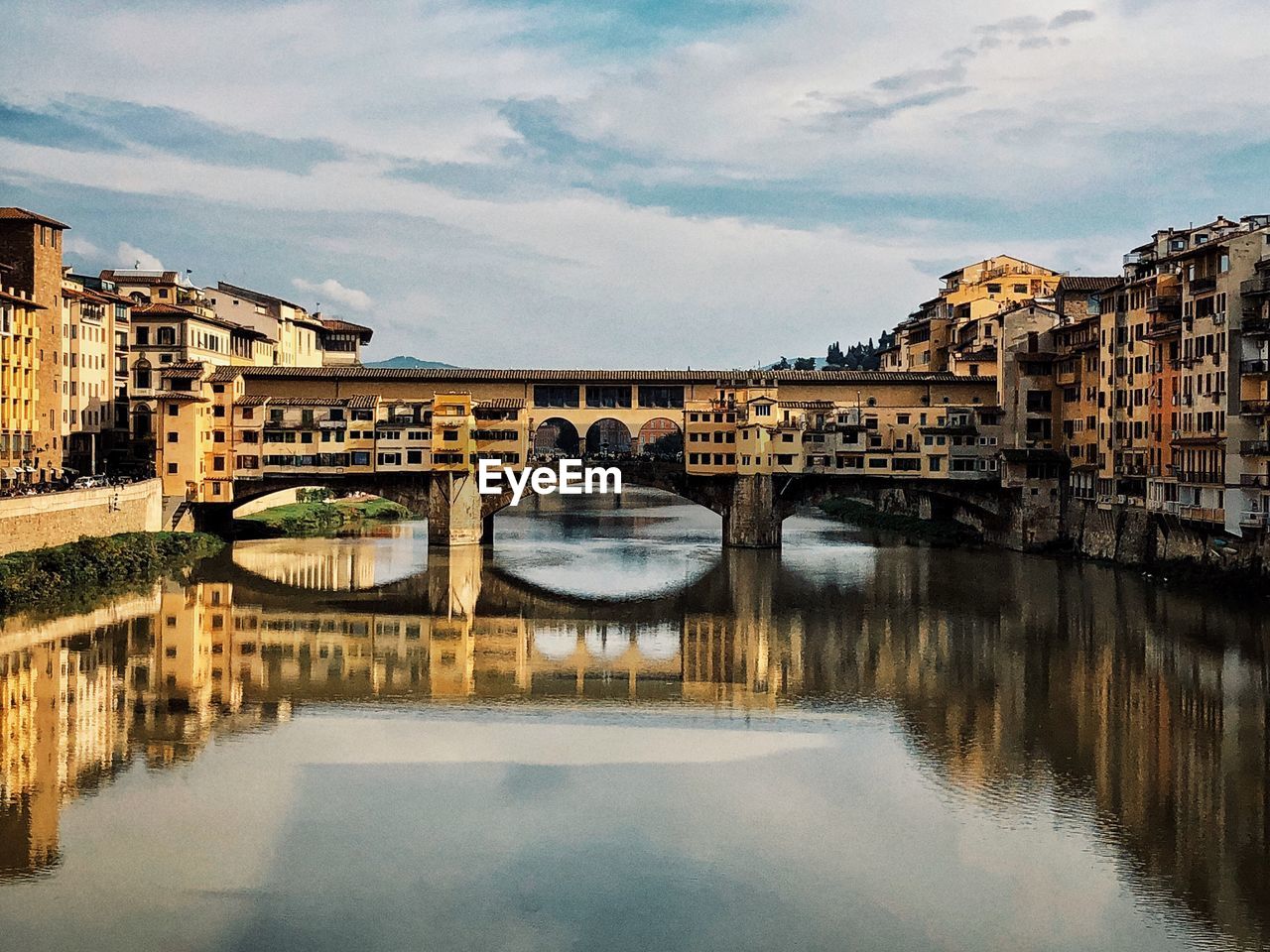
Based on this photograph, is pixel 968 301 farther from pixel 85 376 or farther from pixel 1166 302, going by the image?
pixel 85 376

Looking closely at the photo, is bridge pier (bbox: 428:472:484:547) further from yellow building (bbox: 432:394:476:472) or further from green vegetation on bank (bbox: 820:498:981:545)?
green vegetation on bank (bbox: 820:498:981:545)

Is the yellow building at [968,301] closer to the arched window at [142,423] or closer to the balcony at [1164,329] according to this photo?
the balcony at [1164,329]

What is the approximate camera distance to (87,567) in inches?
1679

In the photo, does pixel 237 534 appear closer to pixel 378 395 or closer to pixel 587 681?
pixel 378 395

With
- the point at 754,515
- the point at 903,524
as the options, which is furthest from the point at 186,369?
the point at 903,524

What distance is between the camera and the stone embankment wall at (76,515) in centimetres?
4025

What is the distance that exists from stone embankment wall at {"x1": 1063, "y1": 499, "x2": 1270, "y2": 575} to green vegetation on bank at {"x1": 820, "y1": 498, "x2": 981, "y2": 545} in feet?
22.1

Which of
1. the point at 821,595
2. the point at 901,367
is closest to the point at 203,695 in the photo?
the point at 821,595

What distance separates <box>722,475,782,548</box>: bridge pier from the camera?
5628 cm

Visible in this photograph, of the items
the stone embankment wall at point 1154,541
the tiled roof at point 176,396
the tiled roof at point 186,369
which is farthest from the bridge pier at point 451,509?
the stone embankment wall at point 1154,541

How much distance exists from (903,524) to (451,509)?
71.3ft

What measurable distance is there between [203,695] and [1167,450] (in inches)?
1232

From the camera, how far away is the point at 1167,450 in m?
45.6

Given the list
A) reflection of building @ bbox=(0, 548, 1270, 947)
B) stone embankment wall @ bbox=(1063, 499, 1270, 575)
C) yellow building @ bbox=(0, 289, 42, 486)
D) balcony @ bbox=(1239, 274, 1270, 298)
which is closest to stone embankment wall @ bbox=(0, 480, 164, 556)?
reflection of building @ bbox=(0, 548, 1270, 947)
